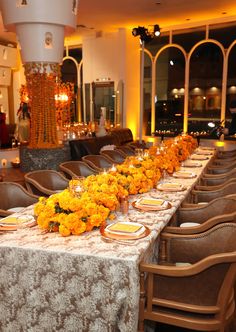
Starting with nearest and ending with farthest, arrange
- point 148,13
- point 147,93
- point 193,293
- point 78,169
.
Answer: point 193,293 → point 78,169 → point 148,13 → point 147,93

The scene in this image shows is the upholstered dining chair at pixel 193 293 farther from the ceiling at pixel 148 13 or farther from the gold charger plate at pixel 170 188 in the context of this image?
the ceiling at pixel 148 13

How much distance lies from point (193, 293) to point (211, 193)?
1.79 meters

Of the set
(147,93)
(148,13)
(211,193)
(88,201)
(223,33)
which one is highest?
(148,13)

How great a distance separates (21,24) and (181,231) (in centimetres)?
491

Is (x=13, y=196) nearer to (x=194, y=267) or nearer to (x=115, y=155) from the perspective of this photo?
(x=194, y=267)

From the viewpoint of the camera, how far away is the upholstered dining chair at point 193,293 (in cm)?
189

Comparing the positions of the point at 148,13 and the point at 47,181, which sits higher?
the point at 148,13

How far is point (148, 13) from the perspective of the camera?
9219mm

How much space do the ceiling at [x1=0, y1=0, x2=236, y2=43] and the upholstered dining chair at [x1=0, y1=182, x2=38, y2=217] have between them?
19.7ft

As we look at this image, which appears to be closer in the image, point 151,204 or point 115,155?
point 151,204

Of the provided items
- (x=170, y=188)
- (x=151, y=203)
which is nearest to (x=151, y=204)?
(x=151, y=203)

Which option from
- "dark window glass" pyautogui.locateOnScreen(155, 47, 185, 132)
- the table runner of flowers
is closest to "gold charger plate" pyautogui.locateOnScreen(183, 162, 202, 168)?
the table runner of flowers

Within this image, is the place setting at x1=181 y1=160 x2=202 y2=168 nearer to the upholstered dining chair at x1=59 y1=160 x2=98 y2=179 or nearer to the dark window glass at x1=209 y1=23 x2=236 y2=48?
the upholstered dining chair at x1=59 y1=160 x2=98 y2=179

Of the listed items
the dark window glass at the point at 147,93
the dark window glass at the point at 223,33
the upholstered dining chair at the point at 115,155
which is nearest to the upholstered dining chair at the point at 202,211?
the upholstered dining chair at the point at 115,155
